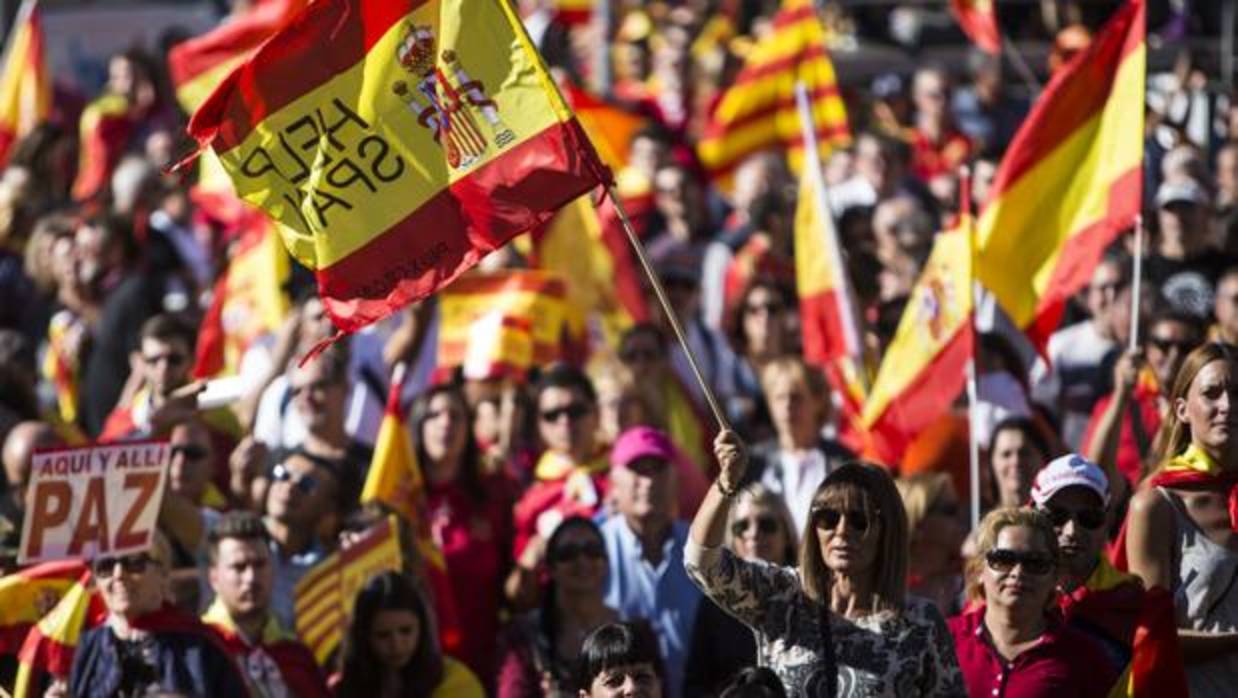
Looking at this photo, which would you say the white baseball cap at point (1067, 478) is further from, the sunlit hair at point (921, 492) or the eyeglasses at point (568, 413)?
the eyeglasses at point (568, 413)

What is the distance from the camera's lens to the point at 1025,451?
11812mm

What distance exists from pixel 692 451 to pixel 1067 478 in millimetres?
4580

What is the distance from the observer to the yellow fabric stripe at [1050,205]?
1239 centimetres

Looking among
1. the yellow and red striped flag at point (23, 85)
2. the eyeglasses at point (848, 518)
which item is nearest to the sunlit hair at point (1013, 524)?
the eyeglasses at point (848, 518)

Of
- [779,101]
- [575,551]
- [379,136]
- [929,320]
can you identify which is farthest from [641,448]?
[779,101]

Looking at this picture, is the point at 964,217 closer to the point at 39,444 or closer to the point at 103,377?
the point at 39,444

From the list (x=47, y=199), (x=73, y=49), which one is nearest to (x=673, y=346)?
(x=47, y=199)

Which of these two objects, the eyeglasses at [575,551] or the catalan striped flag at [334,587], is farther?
the catalan striped flag at [334,587]

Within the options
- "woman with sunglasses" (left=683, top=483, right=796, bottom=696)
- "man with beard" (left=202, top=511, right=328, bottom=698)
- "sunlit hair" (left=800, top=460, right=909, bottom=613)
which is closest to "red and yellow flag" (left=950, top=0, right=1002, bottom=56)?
"woman with sunglasses" (left=683, top=483, right=796, bottom=696)

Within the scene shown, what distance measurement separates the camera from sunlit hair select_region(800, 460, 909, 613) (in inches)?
349

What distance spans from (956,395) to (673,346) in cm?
264

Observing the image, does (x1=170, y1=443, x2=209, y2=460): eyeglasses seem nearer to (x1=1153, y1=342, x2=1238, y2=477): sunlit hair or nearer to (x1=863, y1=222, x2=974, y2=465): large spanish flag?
(x1=863, y1=222, x2=974, y2=465): large spanish flag

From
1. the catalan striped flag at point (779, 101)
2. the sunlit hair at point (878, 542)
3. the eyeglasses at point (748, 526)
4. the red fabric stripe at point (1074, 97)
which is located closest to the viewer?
the sunlit hair at point (878, 542)

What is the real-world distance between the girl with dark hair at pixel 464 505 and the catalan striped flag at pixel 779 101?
183 inches
